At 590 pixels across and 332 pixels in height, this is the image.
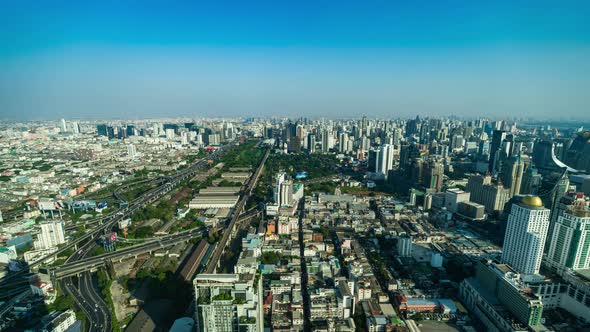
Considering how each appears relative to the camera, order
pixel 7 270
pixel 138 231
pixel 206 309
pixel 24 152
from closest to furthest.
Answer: pixel 206 309 → pixel 7 270 → pixel 138 231 → pixel 24 152

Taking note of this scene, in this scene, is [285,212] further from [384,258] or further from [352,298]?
[352,298]

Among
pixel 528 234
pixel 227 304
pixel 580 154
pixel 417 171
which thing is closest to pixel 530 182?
pixel 417 171

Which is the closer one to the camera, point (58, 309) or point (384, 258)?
point (58, 309)

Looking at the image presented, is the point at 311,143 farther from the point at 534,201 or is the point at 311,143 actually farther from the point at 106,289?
the point at 106,289

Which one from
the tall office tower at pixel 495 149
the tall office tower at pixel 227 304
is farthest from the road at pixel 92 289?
the tall office tower at pixel 495 149

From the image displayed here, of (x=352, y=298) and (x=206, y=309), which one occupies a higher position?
(x=206, y=309)

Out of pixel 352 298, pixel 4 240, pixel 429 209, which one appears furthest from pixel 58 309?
pixel 429 209

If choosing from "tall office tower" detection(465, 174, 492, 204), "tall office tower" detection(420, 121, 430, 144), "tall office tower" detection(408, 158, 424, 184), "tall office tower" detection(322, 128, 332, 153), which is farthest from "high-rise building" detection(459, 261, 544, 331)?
"tall office tower" detection(420, 121, 430, 144)
